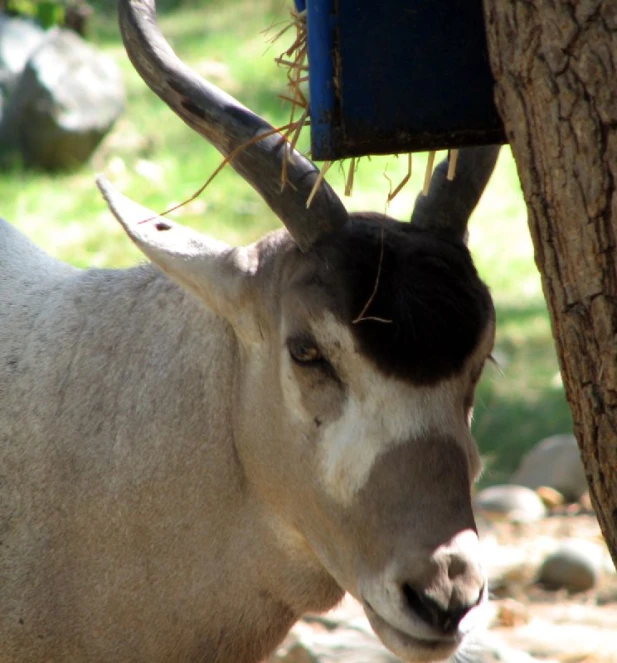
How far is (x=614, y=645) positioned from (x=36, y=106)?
8.81 m

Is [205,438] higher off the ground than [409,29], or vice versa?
[409,29]

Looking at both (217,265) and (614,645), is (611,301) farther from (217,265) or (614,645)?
(614,645)

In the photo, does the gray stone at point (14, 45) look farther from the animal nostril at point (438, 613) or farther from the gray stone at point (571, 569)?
the animal nostril at point (438, 613)

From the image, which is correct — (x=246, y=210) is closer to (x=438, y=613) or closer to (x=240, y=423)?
(x=240, y=423)

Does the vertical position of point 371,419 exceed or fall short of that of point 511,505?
it exceeds it

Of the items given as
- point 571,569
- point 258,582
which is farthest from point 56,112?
point 258,582

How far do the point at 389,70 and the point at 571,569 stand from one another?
3894 millimetres

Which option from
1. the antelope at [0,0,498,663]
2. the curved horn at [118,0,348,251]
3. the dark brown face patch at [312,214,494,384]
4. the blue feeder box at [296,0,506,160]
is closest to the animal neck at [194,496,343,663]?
the antelope at [0,0,498,663]

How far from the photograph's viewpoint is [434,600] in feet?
11.2

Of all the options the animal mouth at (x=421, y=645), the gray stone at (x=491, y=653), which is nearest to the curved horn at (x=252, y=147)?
the animal mouth at (x=421, y=645)

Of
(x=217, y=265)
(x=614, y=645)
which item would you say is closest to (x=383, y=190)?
(x=614, y=645)

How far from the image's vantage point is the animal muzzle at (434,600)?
3428 mm

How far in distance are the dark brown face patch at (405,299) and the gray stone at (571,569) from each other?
314 cm

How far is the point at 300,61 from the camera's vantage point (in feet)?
12.9
